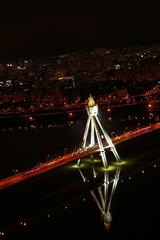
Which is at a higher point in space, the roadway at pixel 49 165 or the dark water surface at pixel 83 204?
the roadway at pixel 49 165

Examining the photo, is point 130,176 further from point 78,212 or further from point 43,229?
point 43,229

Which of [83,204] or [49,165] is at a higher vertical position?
[49,165]

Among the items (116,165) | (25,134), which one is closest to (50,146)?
(25,134)

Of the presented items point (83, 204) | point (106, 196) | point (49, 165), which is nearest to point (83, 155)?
point (49, 165)

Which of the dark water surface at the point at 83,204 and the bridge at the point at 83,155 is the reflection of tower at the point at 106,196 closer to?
the dark water surface at the point at 83,204

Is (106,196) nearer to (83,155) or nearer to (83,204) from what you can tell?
(83,204)

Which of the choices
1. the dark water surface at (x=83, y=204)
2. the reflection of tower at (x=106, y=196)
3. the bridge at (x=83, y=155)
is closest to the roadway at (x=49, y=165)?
the bridge at (x=83, y=155)

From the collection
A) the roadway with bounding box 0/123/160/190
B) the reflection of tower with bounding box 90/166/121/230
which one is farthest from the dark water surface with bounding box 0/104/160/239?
the roadway with bounding box 0/123/160/190

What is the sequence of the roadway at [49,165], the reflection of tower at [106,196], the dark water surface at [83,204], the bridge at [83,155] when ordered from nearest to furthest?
the dark water surface at [83,204] → the reflection of tower at [106,196] → the roadway at [49,165] → the bridge at [83,155]
